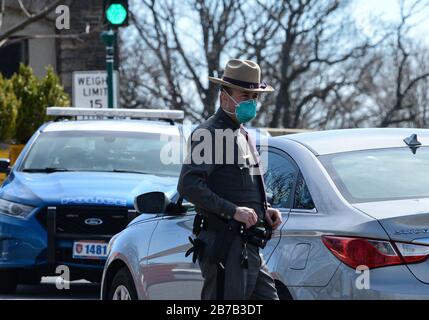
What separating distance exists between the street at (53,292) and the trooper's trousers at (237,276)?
16.2 ft

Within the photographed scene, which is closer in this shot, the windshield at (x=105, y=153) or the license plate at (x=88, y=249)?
the license plate at (x=88, y=249)

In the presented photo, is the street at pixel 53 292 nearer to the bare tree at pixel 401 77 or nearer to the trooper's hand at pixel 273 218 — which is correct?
the trooper's hand at pixel 273 218

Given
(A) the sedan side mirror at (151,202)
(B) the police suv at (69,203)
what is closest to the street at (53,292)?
(B) the police suv at (69,203)

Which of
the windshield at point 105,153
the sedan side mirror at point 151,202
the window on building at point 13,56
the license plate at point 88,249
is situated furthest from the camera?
the window on building at point 13,56

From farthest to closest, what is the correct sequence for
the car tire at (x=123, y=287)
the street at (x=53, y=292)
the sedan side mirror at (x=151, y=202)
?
the street at (x=53, y=292) < the car tire at (x=123, y=287) < the sedan side mirror at (x=151, y=202)

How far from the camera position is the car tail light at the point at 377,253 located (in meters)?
5.21

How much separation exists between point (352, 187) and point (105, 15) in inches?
418

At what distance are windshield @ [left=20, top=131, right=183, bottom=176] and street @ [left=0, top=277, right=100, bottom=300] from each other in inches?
47.5

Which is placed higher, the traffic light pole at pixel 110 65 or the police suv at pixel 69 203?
the traffic light pole at pixel 110 65

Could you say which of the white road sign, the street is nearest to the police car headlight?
the street

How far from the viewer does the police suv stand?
997cm

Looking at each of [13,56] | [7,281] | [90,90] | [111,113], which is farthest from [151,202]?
[13,56]

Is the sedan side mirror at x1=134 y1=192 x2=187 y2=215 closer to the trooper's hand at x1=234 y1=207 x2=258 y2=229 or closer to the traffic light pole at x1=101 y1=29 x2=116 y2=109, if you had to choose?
the trooper's hand at x1=234 y1=207 x2=258 y2=229
